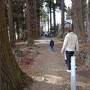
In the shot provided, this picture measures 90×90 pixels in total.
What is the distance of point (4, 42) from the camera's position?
8594mm

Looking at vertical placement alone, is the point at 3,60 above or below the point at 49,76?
above

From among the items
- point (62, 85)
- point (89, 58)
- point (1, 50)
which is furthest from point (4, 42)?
point (89, 58)

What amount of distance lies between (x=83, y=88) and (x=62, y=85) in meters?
0.79

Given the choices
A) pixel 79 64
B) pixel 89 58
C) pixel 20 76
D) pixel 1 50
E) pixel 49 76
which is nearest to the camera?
pixel 1 50

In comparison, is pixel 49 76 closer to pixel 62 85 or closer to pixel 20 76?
pixel 62 85

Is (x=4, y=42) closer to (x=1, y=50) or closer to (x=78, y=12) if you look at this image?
(x=1, y=50)

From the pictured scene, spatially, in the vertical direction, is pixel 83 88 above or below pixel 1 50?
below

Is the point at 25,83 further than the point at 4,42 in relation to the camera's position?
Yes

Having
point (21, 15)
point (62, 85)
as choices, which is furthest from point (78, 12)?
point (21, 15)

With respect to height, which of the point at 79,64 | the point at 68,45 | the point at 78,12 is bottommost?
the point at 79,64

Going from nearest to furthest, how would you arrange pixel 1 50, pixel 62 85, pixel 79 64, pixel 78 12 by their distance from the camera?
pixel 1 50
pixel 62 85
pixel 79 64
pixel 78 12

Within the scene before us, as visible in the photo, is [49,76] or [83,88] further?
[49,76]

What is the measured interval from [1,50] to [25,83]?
2112mm

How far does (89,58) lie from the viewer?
48.7 ft
